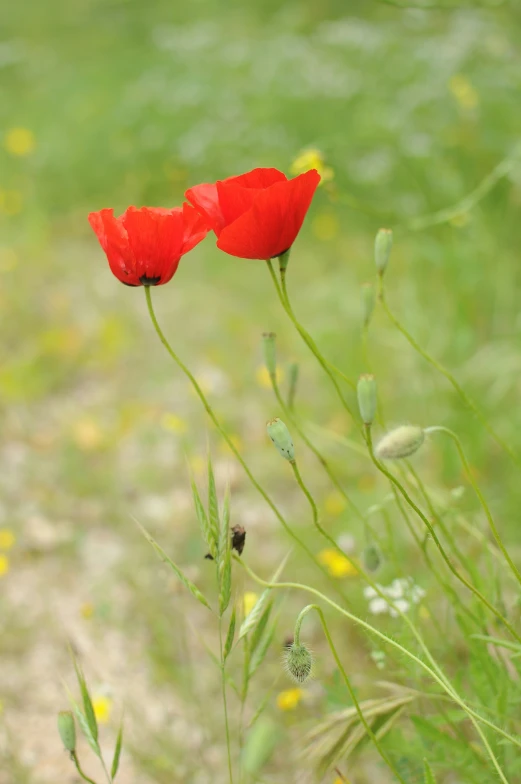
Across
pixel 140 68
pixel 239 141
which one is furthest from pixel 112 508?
pixel 140 68

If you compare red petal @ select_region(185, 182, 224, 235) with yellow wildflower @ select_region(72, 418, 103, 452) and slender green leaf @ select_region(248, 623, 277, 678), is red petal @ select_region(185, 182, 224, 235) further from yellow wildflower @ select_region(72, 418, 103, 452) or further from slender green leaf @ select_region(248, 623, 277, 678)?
yellow wildflower @ select_region(72, 418, 103, 452)

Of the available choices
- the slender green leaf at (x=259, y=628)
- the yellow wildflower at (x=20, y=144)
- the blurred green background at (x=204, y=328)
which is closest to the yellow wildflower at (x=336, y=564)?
the blurred green background at (x=204, y=328)

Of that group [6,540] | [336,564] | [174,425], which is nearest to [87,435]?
[174,425]

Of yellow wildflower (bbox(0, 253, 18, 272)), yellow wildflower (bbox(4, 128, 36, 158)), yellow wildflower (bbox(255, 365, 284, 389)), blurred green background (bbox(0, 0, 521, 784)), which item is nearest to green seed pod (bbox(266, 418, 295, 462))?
blurred green background (bbox(0, 0, 521, 784))

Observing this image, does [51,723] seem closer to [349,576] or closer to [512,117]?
[349,576]

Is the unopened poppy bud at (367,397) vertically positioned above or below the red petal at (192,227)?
below

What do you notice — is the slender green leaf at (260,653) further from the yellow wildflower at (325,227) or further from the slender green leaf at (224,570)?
the yellow wildflower at (325,227)
